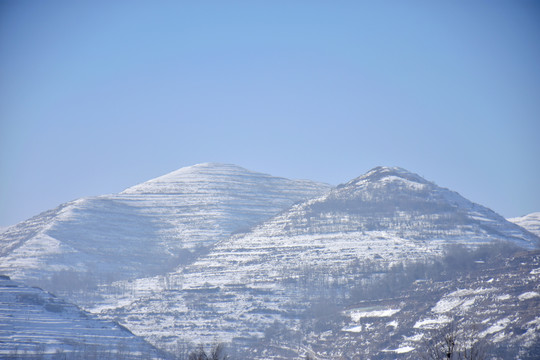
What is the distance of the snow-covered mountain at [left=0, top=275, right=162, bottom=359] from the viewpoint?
17988 centimetres

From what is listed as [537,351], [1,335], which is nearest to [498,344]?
[537,351]

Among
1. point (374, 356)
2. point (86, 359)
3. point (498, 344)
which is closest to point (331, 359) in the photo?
point (374, 356)

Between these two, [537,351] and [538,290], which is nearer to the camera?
[537,351]

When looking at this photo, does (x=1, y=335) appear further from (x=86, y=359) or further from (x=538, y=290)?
(x=538, y=290)

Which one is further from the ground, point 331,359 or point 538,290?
point 538,290

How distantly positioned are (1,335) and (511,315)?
115694 mm

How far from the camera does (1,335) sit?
599 feet

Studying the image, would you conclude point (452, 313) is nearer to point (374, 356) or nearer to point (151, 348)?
A: point (374, 356)

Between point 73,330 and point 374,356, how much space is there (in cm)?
7124

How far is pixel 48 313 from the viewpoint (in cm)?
19962

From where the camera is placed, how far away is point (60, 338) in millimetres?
188500

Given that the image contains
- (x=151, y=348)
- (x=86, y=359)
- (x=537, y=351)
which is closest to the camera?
(x=537, y=351)

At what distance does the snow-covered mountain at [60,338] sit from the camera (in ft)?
590

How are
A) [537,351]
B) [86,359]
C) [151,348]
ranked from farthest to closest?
[151,348] → [86,359] → [537,351]
